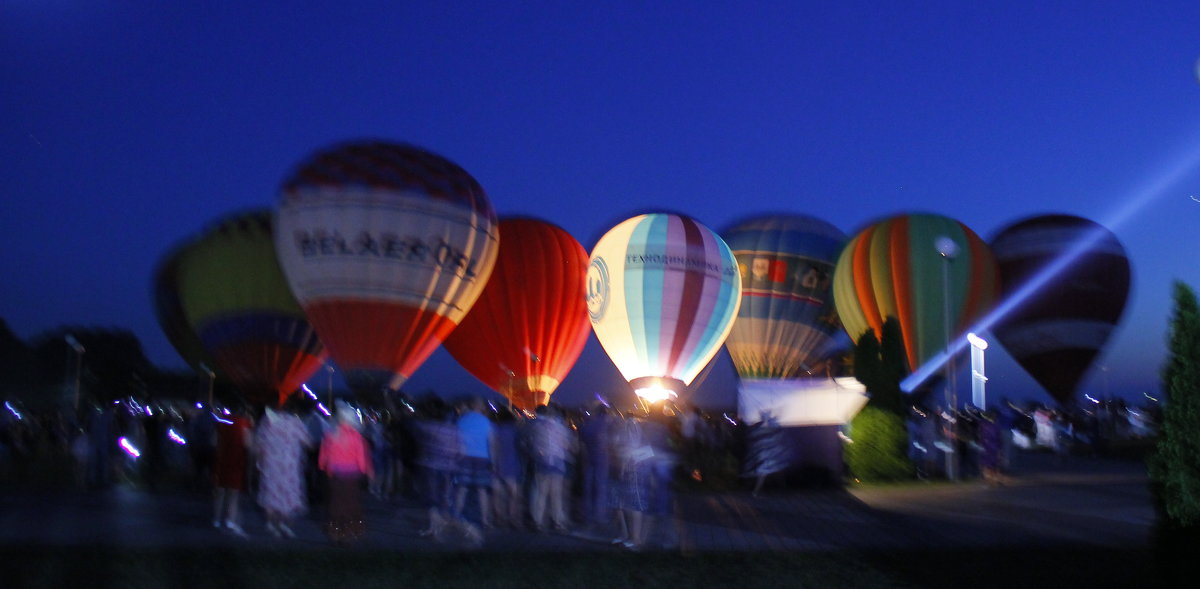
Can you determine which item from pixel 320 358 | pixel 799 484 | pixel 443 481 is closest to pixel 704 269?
pixel 320 358

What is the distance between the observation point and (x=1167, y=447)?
27.1 ft

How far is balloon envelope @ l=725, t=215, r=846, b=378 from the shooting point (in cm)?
3556

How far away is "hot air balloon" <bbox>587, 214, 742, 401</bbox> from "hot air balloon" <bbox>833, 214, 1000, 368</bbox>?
439cm

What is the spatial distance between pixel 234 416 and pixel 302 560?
9.80 ft

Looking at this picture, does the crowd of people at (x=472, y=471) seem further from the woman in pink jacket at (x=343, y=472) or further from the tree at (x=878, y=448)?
the tree at (x=878, y=448)

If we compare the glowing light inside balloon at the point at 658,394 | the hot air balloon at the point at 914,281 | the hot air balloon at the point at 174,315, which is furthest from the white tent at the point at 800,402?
the hot air balloon at the point at 174,315

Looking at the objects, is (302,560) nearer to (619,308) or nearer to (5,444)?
(5,444)

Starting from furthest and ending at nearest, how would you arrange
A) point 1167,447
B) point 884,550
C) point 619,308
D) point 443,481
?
point 619,308 → point 443,481 → point 884,550 → point 1167,447

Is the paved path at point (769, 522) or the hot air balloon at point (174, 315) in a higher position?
the hot air balloon at point (174, 315)

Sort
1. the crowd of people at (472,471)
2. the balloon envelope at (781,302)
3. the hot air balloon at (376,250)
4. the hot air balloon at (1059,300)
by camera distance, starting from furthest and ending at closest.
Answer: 1. the hot air balloon at (1059,300)
2. the balloon envelope at (781,302)
3. the hot air balloon at (376,250)
4. the crowd of people at (472,471)

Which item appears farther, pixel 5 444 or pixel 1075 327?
pixel 1075 327

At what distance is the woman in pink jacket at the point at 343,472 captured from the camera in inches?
445

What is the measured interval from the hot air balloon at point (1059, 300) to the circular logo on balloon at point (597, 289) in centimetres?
1406

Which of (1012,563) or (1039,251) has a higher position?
(1039,251)
